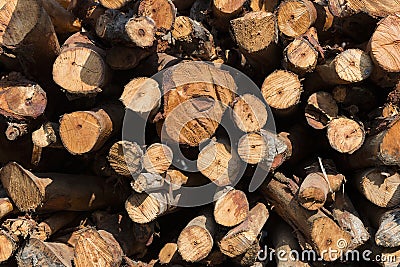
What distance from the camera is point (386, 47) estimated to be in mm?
3172

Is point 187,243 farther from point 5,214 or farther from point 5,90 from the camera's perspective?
point 5,90

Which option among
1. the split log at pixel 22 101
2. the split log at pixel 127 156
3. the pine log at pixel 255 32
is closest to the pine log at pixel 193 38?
the pine log at pixel 255 32

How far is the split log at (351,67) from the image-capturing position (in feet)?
10.5

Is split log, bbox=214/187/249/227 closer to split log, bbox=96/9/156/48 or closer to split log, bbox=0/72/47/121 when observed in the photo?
split log, bbox=96/9/156/48

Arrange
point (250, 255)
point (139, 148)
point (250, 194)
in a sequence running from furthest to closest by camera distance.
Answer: point (250, 194) < point (250, 255) < point (139, 148)

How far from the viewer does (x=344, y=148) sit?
317 cm

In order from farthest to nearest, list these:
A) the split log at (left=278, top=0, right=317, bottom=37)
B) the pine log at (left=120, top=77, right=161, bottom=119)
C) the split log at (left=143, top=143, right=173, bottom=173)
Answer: the split log at (left=278, top=0, right=317, bottom=37) → the split log at (left=143, top=143, right=173, bottom=173) → the pine log at (left=120, top=77, right=161, bottom=119)

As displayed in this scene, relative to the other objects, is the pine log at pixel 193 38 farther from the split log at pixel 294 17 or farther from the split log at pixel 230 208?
the split log at pixel 230 208

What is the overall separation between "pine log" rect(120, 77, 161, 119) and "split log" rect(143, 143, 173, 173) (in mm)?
199

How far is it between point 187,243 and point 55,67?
1289 millimetres

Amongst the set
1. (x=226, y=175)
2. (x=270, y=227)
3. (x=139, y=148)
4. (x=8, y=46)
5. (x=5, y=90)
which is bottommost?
(x=270, y=227)

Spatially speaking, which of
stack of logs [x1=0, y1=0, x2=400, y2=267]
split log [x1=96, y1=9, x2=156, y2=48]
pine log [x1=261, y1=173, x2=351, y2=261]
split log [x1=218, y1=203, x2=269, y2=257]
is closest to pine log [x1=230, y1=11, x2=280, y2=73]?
stack of logs [x1=0, y1=0, x2=400, y2=267]

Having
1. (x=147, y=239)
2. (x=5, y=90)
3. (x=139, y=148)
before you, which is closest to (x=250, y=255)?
(x=147, y=239)

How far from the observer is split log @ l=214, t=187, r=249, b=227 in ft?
10.8
